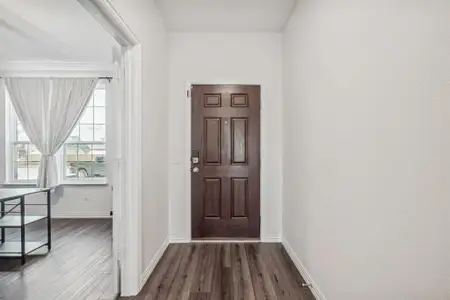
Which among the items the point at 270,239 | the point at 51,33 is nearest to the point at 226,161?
the point at 270,239

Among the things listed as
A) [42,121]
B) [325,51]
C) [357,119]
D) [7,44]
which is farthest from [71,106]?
[357,119]

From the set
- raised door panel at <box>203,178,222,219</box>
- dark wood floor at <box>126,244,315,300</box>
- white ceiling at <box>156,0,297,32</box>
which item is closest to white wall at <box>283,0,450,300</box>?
dark wood floor at <box>126,244,315,300</box>

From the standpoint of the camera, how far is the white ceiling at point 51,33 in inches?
126

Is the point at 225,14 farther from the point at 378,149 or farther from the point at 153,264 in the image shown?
the point at 153,264

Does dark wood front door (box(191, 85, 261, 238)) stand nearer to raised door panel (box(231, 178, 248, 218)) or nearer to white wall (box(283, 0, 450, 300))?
raised door panel (box(231, 178, 248, 218))

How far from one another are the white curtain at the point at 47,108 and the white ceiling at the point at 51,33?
1.33ft

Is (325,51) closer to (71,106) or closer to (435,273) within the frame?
(435,273)

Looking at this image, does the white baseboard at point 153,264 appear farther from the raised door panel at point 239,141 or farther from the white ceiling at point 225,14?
the white ceiling at point 225,14

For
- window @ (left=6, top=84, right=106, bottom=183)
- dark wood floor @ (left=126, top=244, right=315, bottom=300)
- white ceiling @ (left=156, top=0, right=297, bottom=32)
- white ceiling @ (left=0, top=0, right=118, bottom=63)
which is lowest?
dark wood floor @ (left=126, top=244, right=315, bottom=300)

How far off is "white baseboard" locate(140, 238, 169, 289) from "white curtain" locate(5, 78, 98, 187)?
2828mm

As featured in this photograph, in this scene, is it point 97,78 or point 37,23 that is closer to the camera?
point 37,23

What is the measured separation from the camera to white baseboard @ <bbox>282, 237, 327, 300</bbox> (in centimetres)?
238

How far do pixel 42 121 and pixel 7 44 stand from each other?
1.35 meters

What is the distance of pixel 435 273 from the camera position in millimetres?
1040
